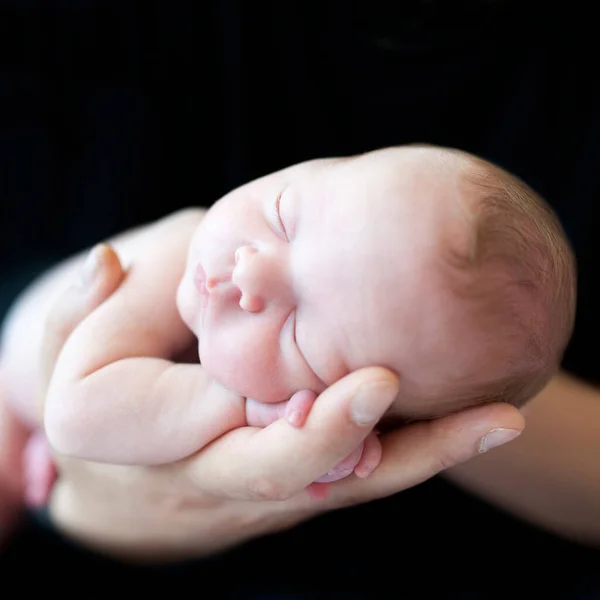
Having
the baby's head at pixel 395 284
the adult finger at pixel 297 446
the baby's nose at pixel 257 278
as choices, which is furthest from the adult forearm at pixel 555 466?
the baby's nose at pixel 257 278

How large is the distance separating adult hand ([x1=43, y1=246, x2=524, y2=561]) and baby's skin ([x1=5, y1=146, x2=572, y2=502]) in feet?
0.10

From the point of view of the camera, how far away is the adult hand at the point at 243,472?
768 millimetres

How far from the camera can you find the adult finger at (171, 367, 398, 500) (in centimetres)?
73

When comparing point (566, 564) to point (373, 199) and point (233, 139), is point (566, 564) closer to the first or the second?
point (373, 199)

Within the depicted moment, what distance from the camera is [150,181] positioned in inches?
59.2

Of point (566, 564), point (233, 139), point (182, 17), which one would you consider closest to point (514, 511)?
point (566, 564)

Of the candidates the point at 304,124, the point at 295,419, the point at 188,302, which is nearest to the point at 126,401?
the point at 188,302

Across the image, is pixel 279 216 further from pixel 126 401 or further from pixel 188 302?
pixel 126 401

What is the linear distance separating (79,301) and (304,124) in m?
0.67

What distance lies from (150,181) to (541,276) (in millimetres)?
1006

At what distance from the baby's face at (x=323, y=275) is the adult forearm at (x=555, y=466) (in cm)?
58

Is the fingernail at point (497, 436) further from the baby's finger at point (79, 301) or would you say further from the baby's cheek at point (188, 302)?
the baby's finger at point (79, 301)

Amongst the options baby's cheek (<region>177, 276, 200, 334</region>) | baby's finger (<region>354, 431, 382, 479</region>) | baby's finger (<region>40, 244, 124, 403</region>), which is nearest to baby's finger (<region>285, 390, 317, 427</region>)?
baby's finger (<region>354, 431, 382, 479</region>)

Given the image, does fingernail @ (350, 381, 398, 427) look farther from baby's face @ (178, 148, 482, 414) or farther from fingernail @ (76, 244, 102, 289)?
fingernail @ (76, 244, 102, 289)
